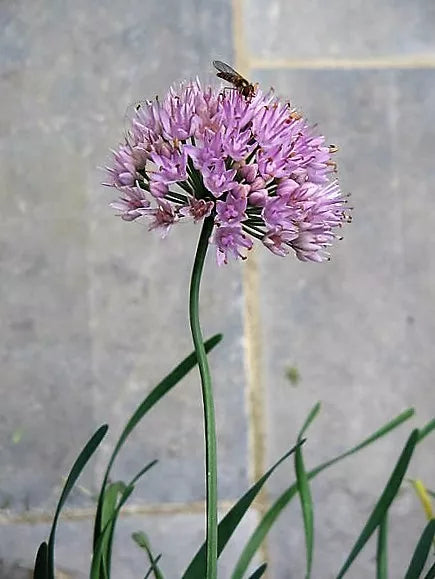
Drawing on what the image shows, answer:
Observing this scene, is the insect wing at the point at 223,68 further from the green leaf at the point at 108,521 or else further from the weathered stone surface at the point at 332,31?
the weathered stone surface at the point at 332,31

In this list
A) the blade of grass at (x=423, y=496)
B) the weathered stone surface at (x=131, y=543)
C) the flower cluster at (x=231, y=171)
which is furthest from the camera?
the weathered stone surface at (x=131, y=543)

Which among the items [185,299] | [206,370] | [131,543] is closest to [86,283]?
[185,299]

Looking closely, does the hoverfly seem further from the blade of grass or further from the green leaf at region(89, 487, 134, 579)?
the blade of grass

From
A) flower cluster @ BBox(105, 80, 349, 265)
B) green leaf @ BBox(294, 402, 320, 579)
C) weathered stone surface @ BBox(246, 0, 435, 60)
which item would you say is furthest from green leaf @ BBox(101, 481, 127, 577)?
weathered stone surface @ BBox(246, 0, 435, 60)

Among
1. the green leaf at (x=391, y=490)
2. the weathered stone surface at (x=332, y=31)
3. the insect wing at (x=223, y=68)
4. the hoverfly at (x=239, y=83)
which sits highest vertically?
the weathered stone surface at (x=332, y=31)

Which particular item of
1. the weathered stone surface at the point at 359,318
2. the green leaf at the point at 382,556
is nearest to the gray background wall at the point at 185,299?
the weathered stone surface at the point at 359,318

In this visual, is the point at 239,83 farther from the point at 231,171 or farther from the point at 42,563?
the point at 42,563

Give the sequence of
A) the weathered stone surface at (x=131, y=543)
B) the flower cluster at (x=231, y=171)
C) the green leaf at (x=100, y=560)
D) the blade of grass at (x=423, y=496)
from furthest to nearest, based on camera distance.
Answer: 1. the weathered stone surface at (x=131, y=543)
2. the blade of grass at (x=423, y=496)
3. the green leaf at (x=100, y=560)
4. the flower cluster at (x=231, y=171)

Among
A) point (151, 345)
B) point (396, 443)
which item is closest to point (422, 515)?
point (396, 443)
